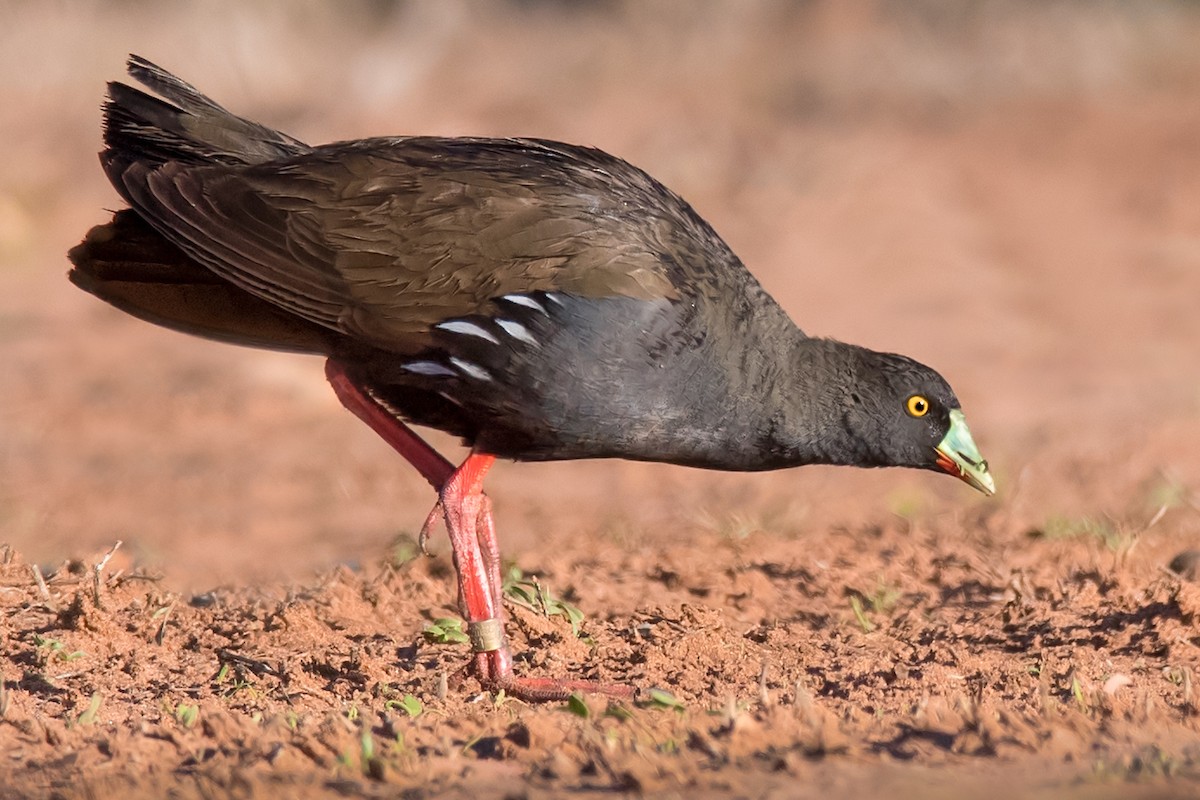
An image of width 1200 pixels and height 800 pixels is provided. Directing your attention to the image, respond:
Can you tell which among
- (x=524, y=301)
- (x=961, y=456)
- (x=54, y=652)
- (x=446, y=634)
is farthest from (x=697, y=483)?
(x=54, y=652)

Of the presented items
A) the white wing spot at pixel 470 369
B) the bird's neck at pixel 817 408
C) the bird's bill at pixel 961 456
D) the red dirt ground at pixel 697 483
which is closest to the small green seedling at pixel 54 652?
the red dirt ground at pixel 697 483

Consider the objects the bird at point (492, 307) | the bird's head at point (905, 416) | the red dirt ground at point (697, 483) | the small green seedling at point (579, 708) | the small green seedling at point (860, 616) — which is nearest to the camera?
the red dirt ground at point (697, 483)

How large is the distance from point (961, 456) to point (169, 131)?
3.37m

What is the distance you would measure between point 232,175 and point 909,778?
11.4ft

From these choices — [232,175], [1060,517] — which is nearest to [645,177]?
[232,175]

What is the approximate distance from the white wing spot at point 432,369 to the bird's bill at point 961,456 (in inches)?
75.4

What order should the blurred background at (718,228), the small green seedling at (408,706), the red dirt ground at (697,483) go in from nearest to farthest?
1. the red dirt ground at (697,483)
2. the small green seedling at (408,706)
3. the blurred background at (718,228)

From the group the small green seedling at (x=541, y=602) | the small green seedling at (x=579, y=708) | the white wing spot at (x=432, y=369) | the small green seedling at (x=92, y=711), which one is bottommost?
the small green seedling at (x=92, y=711)

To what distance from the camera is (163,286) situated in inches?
Result: 238

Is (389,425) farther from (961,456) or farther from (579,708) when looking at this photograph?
(961,456)

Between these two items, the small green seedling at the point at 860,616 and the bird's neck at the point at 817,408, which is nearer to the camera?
the bird's neck at the point at 817,408

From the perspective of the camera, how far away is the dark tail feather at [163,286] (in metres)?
5.98

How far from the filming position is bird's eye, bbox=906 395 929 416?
226 inches

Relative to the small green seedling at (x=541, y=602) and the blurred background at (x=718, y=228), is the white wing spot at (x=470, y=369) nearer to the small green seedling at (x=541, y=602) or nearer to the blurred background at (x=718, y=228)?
the small green seedling at (x=541, y=602)
